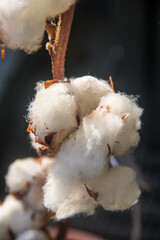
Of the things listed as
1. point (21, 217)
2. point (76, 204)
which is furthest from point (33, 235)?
point (76, 204)

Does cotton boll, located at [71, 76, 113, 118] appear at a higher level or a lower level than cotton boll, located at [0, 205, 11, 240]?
higher

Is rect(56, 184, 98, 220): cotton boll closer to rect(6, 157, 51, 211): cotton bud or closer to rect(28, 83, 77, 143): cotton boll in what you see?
rect(28, 83, 77, 143): cotton boll

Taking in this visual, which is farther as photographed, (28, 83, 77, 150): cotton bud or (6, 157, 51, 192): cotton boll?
(6, 157, 51, 192): cotton boll

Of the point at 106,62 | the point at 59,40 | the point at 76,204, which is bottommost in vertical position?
the point at 106,62

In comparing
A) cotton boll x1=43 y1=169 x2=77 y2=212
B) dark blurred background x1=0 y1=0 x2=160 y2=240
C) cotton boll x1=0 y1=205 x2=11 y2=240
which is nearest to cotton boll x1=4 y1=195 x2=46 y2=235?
cotton boll x1=0 y1=205 x2=11 y2=240

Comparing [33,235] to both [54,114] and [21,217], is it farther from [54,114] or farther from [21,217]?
[54,114]
